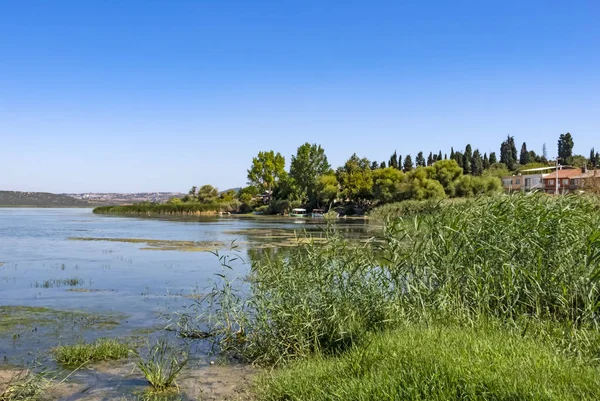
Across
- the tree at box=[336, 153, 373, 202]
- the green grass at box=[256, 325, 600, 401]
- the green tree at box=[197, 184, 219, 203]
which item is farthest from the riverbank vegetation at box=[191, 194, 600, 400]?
the green tree at box=[197, 184, 219, 203]

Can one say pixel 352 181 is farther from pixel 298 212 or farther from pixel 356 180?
pixel 298 212

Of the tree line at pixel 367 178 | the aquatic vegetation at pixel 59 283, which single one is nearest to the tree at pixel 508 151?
the tree line at pixel 367 178

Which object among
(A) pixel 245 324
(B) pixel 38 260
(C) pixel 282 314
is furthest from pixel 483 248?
(B) pixel 38 260

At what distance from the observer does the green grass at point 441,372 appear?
4965mm

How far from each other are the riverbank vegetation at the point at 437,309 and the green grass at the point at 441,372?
2cm

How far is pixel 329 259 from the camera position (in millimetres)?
9750

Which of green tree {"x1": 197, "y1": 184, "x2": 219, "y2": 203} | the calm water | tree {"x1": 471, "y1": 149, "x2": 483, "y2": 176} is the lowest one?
the calm water

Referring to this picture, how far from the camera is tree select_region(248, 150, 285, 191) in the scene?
11144cm

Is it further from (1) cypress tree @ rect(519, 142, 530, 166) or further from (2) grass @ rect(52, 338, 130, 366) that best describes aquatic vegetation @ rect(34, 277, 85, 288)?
(1) cypress tree @ rect(519, 142, 530, 166)

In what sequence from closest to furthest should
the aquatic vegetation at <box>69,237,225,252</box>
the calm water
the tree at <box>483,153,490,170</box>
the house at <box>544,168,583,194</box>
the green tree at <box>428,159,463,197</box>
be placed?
the calm water < the aquatic vegetation at <box>69,237,225,252</box> < the green tree at <box>428,159,463,197</box> < the house at <box>544,168,583,194</box> < the tree at <box>483,153,490,170</box>

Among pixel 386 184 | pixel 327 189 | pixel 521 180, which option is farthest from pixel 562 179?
pixel 327 189

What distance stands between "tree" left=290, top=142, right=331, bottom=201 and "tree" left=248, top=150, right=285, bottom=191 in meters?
6.87

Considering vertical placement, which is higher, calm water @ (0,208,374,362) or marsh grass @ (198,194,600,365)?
marsh grass @ (198,194,600,365)

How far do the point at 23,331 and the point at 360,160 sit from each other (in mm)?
90349
